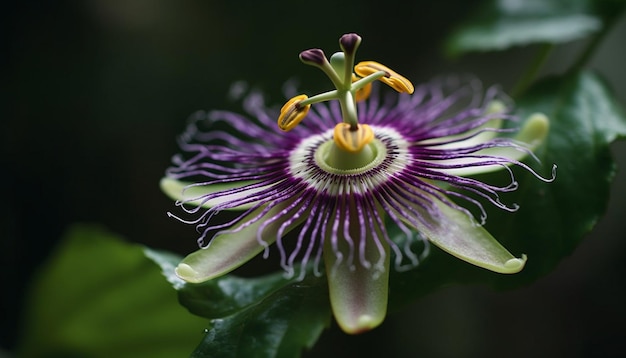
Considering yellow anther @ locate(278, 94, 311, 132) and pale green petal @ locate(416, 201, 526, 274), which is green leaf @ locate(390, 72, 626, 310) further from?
yellow anther @ locate(278, 94, 311, 132)

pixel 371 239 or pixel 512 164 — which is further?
pixel 512 164

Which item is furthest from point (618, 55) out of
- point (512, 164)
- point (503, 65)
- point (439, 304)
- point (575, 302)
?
point (512, 164)

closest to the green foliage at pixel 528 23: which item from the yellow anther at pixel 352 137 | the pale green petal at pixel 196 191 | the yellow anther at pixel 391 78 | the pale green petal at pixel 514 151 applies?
the pale green petal at pixel 514 151

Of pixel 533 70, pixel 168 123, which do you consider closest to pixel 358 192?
pixel 533 70

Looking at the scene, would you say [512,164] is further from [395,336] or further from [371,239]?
[395,336]

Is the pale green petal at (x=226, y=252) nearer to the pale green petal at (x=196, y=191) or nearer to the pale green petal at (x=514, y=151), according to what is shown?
the pale green petal at (x=196, y=191)

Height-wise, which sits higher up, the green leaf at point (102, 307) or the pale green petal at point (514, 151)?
the pale green petal at point (514, 151)

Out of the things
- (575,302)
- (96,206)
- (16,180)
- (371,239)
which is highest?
(371,239)

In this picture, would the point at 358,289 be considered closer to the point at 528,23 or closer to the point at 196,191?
the point at 196,191
